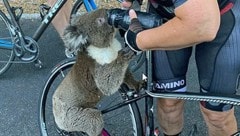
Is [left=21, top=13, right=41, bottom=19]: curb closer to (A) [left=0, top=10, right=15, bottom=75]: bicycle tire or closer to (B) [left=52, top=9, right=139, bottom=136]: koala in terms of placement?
(A) [left=0, top=10, right=15, bottom=75]: bicycle tire

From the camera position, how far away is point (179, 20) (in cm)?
218

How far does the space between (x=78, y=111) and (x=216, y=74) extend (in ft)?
3.13

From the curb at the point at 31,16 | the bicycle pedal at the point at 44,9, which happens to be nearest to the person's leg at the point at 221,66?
the bicycle pedal at the point at 44,9

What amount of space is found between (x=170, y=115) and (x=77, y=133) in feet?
2.19

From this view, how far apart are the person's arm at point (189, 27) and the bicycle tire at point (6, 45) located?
3.03 metres

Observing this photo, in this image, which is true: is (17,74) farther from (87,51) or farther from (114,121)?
(87,51)

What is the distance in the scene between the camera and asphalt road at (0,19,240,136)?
14.4 feet

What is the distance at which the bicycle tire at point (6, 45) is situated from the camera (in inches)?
198

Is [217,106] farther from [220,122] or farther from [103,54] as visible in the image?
[103,54]

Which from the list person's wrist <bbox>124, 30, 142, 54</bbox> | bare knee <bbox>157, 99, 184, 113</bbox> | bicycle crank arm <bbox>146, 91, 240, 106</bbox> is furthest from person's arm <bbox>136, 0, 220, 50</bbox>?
bare knee <bbox>157, 99, 184, 113</bbox>

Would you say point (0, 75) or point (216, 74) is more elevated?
point (216, 74)

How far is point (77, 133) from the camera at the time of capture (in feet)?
11.1

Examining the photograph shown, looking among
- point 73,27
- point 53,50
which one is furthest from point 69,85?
point 53,50

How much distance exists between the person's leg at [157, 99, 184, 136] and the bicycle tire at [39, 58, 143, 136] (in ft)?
0.53
